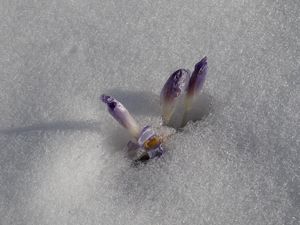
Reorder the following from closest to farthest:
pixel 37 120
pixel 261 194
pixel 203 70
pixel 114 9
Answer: pixel 261 194 < pixel 203 70 < pixel 37 120 < pixel 114 9

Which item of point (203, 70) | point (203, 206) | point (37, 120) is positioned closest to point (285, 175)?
point (203, 206)

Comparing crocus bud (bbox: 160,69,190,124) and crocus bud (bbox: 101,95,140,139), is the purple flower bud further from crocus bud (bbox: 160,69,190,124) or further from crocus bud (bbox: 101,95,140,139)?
crocus bud (bbox: 101,95,140,139)

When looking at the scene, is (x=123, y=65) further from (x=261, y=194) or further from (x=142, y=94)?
(x=261, y=194)

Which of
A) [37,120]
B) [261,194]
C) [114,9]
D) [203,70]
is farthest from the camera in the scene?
Answer: [114,9]

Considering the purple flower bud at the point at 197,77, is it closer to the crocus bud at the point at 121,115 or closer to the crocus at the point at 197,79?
the crocus at the point at 197,79

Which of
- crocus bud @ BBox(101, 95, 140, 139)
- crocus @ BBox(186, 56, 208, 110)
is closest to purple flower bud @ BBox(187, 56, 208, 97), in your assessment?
crocus @ BBox(186, 56, 208, 110)

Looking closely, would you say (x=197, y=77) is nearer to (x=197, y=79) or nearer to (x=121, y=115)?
(x=197, y=79)

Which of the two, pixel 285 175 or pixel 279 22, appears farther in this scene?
pixel 279 22
